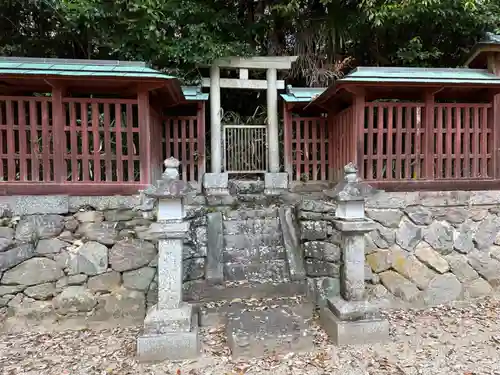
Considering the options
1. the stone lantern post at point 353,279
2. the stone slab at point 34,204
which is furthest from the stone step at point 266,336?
the stone slab at point 34,204

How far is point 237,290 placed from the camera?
13.6ft

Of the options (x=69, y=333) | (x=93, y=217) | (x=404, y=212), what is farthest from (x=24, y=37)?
(x=404, y=212)

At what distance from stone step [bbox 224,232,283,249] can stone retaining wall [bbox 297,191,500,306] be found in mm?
460

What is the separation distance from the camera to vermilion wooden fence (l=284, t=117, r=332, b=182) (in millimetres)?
6652

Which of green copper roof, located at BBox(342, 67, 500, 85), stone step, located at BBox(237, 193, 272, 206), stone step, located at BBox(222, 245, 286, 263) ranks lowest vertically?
stone step, located at BBox(222, 245, 286, 263)

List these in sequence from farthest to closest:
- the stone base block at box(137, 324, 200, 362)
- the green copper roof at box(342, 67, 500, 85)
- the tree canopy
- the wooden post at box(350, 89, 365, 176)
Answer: the tree canopy
the wooden post at box(350, 89, 365, 176)
the green copper roof at box(342, 67, 500, 85)
the stone base block at box(137, 324, 200, 362)

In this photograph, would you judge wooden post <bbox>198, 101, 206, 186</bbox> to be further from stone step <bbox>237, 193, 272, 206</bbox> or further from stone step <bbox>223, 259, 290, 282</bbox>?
stone step <bbox>223, 259, 290, 282</bbox>

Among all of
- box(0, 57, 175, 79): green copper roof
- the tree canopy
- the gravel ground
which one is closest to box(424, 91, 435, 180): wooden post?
the gravel ground

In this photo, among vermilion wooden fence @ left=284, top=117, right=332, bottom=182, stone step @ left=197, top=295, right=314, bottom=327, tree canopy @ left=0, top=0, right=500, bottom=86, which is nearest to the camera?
stone step @ left=197, top=295, right=314, bottom=327

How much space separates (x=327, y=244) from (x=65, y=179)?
384cm

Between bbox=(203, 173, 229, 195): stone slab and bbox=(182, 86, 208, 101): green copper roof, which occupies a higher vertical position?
bbox=(182, 86, 208, 101): green copper roof

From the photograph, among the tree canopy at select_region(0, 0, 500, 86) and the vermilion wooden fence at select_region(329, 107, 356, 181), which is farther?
the tree canopy at select_region(0, 0, 500, 86)

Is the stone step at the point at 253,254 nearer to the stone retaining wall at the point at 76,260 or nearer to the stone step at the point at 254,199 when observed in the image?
the stone retaining wall at the point at 76,260

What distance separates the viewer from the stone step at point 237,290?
13.5ft
